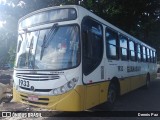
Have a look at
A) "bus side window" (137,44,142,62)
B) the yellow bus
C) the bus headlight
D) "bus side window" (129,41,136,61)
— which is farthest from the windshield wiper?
"bus side window" (137,44,142,62)

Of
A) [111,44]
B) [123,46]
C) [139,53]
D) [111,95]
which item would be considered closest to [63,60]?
[111,44]

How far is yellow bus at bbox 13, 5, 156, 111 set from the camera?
6.76m

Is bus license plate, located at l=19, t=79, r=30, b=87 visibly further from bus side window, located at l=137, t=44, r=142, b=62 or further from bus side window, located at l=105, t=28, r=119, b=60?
bus side window, located at l=137, t=44, r=142, b=62

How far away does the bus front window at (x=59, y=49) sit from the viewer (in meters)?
6.85

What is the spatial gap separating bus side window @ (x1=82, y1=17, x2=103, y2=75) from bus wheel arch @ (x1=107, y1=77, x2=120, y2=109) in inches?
59.7

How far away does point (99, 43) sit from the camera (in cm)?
816

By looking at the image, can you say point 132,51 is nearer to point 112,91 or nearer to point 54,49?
point 112,91

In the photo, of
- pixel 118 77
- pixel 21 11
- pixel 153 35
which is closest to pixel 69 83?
pixel 118 77

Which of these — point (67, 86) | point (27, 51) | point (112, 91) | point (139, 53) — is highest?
point (139, 53)

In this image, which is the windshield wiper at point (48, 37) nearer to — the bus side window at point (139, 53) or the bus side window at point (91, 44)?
the bus side window at point (91, 44)

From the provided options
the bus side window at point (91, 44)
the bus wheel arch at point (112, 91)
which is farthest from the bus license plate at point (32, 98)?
the bus wheel arch at point (112, 91)

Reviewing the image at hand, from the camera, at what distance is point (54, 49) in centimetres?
706

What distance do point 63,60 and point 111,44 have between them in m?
2.88

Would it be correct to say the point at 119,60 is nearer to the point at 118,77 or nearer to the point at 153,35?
the point at 118,77
